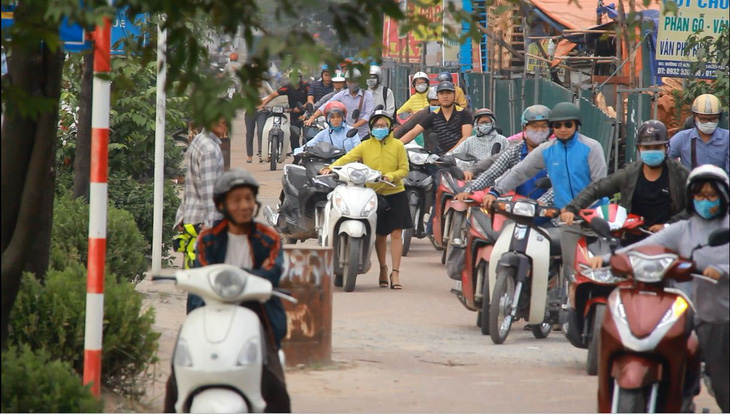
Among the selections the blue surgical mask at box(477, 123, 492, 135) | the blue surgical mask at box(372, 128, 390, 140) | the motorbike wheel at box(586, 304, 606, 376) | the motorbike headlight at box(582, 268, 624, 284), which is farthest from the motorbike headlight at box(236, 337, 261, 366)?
the blue surgical mask at box(477, 123, 492, 135)

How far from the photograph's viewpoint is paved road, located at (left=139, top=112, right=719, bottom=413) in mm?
8195

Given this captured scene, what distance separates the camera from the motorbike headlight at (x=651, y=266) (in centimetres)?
639

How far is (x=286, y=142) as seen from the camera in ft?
92.6

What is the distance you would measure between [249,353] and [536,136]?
6207mm

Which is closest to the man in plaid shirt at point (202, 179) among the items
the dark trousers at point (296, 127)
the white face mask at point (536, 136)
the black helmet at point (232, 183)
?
the white face mask at point (536, 136)

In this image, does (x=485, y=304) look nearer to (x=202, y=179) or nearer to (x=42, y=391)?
(x=202, y=179)

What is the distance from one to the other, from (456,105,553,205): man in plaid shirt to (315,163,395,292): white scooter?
6.17 feet

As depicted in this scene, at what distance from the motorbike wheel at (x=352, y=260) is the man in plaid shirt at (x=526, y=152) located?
188 cm

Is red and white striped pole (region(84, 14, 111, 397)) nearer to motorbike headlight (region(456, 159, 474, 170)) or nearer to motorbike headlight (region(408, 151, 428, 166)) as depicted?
motorbike headlight (region(456, 159, 474, 170))

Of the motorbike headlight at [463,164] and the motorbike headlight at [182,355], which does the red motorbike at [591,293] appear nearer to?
the motorbike headlight at [182,355]

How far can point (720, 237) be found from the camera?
245 inches

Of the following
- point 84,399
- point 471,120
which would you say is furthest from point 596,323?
point 471,120

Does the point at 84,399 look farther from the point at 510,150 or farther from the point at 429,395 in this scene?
the point at 510,150

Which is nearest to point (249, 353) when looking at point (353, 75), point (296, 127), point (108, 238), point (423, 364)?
point (353, 75)
